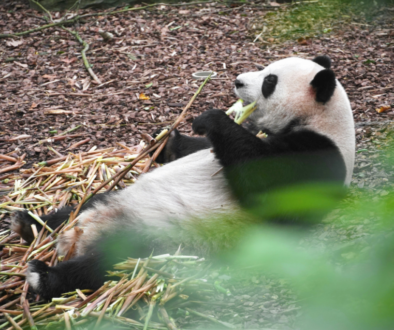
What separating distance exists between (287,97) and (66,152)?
282cm

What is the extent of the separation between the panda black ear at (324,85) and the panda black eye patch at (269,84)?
36 centimetres

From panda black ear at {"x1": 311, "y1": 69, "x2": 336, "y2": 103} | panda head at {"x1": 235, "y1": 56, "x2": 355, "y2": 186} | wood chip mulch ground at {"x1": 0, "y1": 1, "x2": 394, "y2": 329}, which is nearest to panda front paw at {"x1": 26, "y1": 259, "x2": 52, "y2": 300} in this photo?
wood chip mulch ground at {"x1": 0, "y1": 1, "x2": 394, "y2": 329}

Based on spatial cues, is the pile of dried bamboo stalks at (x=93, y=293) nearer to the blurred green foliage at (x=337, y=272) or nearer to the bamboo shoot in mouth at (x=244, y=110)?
the bamboo shoot in mouth at (x=244, y=110)

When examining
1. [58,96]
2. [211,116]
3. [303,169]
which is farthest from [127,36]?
[303,169]

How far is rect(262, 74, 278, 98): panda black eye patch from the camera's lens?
3697 millimetres

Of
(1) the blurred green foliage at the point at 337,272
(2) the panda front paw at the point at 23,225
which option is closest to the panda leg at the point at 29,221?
(2) the panda front paw at the point at 23,225

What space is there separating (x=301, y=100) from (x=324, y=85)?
23 centimetres

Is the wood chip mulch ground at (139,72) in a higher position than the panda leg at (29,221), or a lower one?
higher

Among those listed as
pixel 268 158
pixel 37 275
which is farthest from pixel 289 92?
pixel 37 275

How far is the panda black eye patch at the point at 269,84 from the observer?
3697mm

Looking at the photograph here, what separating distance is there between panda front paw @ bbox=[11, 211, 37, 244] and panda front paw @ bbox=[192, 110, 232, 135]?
5.43ft

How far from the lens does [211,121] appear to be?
341 centimetres


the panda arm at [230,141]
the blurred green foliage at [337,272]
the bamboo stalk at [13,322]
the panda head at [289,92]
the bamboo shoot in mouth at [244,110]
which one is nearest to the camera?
the blurred green foliage at [337,272]

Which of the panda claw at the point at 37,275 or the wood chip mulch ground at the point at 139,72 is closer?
the panda claw at the point at 37,275
